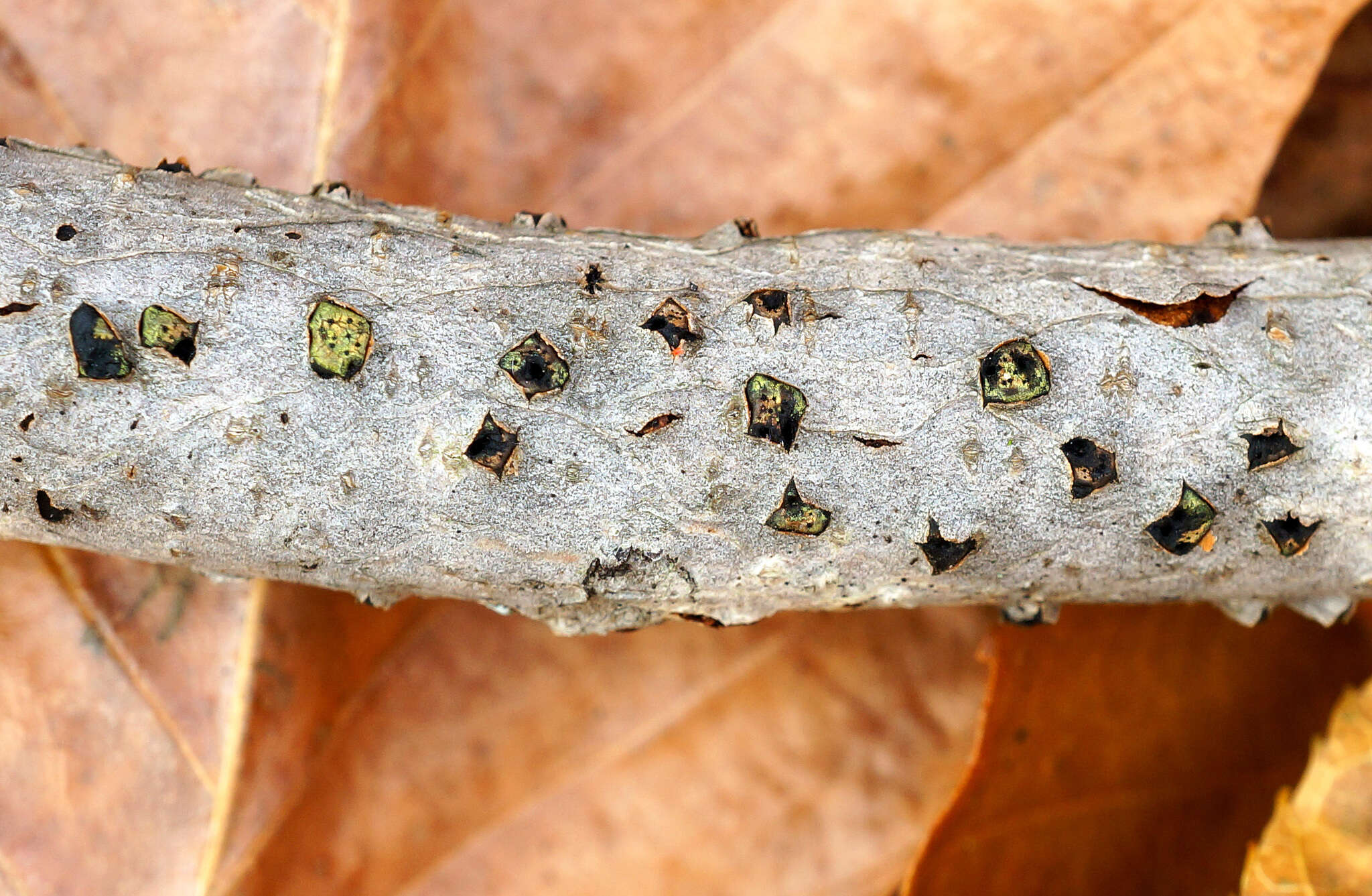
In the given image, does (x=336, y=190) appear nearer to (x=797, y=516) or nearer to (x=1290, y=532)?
(x=797, y=516)

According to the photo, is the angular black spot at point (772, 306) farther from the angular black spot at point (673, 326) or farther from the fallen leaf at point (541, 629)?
the fallen leaf at point (541, 629)

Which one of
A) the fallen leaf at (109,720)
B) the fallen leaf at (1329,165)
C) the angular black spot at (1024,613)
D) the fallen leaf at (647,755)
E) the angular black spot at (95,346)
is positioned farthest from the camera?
the fallen leaf at (1329,165)

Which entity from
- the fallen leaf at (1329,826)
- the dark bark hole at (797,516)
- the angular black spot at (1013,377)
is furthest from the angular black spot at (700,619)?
the fallen leaf at (1329,826)

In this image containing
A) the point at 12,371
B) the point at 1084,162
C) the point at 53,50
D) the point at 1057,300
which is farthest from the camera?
the point at 1084,162

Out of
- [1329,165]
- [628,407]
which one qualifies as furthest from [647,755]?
[1329,165]

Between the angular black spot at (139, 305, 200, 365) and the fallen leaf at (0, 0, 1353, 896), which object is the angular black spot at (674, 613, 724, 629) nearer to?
the fallen leaf at (0, 0, 1353, 896)

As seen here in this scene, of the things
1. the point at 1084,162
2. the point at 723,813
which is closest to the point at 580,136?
the point at 1084,162

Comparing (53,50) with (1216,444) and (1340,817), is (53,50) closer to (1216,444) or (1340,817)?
(1216,444)
